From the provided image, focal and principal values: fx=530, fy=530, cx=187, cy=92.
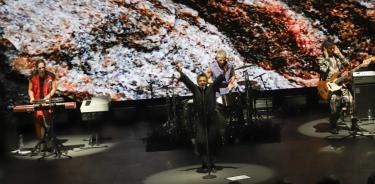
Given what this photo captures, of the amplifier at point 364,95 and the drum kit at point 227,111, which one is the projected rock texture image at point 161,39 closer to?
the drum kit at point 227,111

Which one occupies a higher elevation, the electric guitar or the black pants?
the electric guitar

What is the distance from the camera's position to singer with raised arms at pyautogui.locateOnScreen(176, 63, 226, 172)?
19.0 feet

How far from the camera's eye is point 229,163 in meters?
6.52

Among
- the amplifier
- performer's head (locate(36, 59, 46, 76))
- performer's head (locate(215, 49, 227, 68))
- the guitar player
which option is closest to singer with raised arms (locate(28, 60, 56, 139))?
performer's head (locate(36, 59, 46, 76))

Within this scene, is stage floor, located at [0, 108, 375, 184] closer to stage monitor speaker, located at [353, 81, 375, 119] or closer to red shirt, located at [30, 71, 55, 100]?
stage monitor speaker, located at [353, 81, 375, 119]

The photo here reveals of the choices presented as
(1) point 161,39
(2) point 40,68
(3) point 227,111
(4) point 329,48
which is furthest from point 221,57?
(1) point 161,39

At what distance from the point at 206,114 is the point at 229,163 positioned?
37.8 inches

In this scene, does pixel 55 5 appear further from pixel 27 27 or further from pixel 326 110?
pixel 326 110

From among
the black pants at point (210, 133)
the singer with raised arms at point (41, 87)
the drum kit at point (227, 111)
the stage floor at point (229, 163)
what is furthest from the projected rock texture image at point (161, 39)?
the black pants at point (210, 133)

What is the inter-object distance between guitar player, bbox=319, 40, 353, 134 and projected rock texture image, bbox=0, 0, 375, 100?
11.6 feet

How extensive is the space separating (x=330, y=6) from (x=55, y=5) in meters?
5.89

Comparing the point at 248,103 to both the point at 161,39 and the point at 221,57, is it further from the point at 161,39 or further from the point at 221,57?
the point at 161,39

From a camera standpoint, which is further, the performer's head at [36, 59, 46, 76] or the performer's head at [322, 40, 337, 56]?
the performer's head at [36, 59, 46, 76]

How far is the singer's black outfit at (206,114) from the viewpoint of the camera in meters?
5.80
